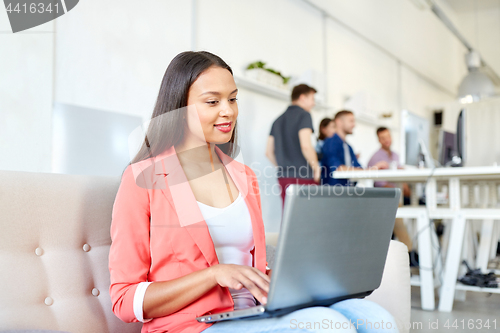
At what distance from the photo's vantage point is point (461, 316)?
2383 millimetres

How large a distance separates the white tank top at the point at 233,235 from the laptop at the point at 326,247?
18 cm

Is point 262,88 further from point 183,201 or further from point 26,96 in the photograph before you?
point 183,201

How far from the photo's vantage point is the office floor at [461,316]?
2146 millimetres

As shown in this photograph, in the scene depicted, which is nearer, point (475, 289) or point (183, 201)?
point (183, 201)

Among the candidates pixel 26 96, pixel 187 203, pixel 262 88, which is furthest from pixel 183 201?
pixel 262 88

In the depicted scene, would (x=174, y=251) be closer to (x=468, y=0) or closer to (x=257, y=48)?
(x=257, y=48)

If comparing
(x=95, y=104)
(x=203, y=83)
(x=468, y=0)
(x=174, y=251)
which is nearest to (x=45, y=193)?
(x=174, y=251)

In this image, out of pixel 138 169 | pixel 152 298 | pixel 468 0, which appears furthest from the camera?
pixel 468 0

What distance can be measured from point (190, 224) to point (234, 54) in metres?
3.10

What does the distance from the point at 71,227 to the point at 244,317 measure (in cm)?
52

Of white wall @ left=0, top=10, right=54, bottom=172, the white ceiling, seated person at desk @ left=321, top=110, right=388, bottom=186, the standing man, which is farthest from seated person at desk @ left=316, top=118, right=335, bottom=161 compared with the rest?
the white ceiling

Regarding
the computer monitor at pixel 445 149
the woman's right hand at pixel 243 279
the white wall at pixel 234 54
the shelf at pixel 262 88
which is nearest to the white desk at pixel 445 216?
the computer monitor at pixel 445 149

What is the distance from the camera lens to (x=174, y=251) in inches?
36.5

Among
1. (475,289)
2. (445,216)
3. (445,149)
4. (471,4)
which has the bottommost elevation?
(475,289)
